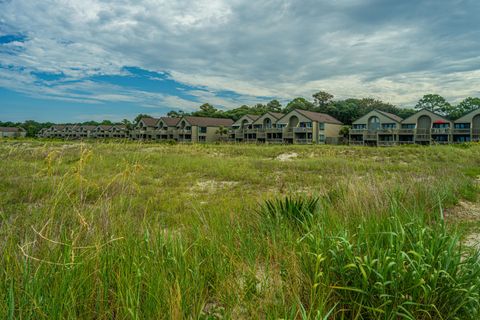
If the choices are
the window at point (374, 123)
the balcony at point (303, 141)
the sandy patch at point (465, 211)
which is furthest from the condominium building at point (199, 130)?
the sandy patch at point (465, 211)

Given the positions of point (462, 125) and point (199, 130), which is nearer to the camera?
point (462, 125)

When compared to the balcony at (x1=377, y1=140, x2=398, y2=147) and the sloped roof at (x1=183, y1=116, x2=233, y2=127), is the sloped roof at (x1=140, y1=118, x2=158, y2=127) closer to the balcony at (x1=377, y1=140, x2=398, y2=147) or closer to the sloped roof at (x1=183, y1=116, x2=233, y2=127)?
the sloped roof at (x1=183, y1=116, x2=233, y2=127)

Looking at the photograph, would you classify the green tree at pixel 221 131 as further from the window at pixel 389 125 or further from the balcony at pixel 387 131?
the window at pixel 389 125

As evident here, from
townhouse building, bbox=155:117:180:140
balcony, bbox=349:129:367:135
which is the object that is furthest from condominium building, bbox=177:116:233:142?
balcony, bbox=349:129:367:135

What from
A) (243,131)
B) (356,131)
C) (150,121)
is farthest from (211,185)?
(150,121)

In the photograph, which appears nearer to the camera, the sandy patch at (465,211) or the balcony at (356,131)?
the sandy patch at (465,211)

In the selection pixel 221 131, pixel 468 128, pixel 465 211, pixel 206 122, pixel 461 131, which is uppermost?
pixel 206 122

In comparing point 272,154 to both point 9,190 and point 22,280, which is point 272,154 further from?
point 22,280

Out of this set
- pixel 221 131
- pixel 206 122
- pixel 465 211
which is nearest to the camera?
pixel 465 211

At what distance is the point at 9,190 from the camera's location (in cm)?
796

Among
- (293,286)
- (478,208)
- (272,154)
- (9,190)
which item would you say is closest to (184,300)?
(293,286)

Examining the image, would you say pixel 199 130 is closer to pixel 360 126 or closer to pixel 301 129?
pixel 301 129

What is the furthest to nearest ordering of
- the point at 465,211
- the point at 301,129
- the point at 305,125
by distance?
the point at 305,125 < the point at 301,129 < the point at 465,211

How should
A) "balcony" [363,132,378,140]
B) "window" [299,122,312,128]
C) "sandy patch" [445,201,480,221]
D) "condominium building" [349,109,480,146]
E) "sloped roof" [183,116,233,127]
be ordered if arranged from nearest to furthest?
1. "sandy patch" [445,201,480,221]
2. "condominium building" [349,109,480,146]
3. "balcony" [363,132,378,140]
4. "window" [299,122,312,128]
5. "sloped roof" [183,116,233,127]
